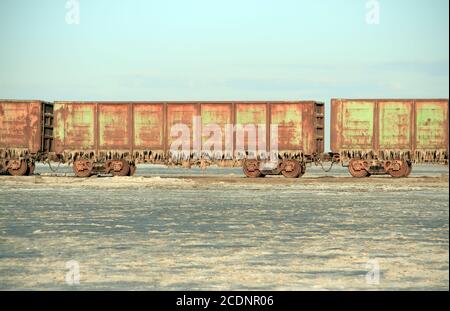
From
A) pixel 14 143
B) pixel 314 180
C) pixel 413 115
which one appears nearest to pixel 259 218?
pixel 314 180

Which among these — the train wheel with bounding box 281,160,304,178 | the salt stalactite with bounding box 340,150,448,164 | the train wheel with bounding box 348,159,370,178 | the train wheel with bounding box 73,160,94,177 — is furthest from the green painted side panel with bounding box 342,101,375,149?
the train wheel with bounding box 73,160,94,177

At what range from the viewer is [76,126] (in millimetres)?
28562

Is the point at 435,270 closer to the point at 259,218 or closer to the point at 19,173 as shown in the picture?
the point at 259,218

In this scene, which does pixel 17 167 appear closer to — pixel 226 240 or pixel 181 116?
pixel 181 116

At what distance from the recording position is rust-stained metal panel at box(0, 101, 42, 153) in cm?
2873

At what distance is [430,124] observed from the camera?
1079 inches

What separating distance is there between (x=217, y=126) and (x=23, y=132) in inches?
350

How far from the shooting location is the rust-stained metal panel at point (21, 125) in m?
28.7

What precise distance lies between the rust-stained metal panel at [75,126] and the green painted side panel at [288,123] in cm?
806

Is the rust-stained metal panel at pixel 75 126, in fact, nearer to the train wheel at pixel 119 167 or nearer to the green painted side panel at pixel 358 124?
the train wheel at pixel 119 167

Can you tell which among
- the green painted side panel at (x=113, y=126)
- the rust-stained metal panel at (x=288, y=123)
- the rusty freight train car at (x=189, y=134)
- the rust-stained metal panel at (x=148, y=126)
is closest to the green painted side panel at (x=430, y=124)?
the rusty freight train car at (x=189, y=134)

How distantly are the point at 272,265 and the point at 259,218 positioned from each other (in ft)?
18.0

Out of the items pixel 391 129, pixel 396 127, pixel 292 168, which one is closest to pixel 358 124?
pixel 391 129
